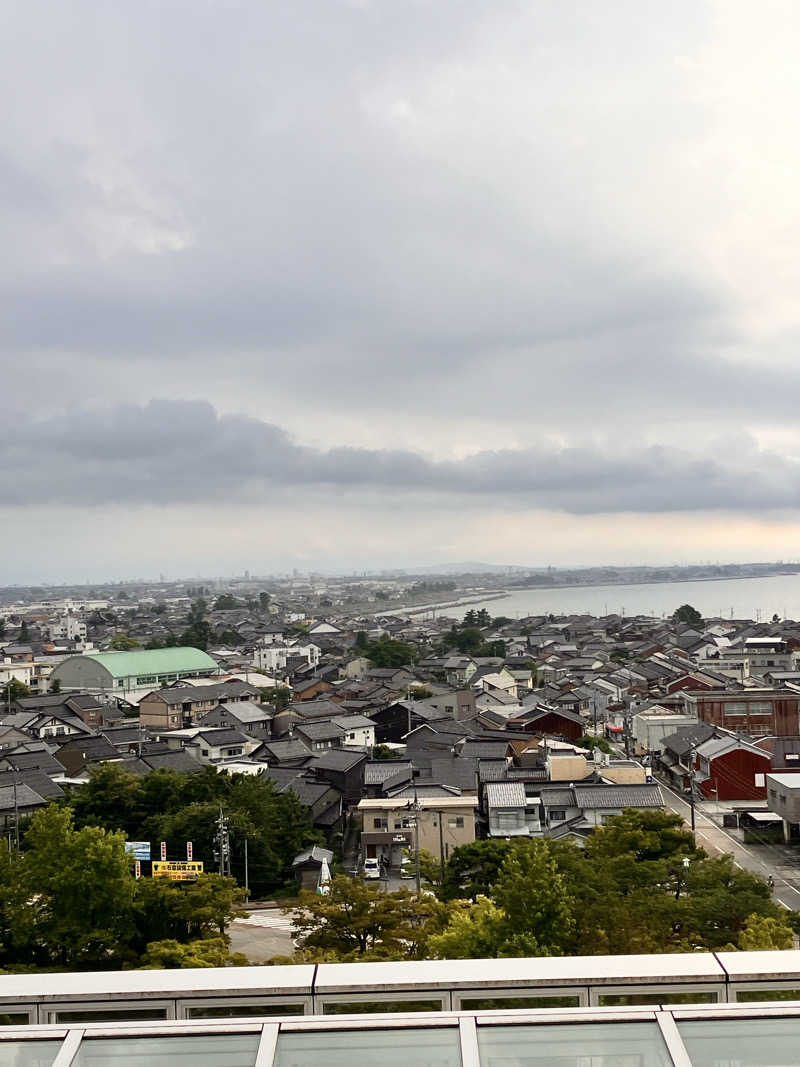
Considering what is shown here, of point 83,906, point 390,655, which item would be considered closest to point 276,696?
point 390,655

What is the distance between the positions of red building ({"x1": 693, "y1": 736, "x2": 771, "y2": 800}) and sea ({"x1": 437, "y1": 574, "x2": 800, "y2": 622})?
42.6m

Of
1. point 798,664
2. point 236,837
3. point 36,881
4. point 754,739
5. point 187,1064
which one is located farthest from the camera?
point 798,664

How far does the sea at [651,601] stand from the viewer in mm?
64688

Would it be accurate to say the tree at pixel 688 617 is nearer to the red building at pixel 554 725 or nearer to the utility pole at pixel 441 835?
the red building at pixel 554 725

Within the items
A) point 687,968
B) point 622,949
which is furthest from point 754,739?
point 687,968

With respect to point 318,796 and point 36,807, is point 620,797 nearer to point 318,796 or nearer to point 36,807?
point 318,796

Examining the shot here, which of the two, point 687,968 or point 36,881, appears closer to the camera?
point 687,968

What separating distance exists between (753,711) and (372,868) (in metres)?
10.4

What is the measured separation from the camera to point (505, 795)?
Answer: 38.9ft

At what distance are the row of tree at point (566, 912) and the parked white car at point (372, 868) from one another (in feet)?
8.13

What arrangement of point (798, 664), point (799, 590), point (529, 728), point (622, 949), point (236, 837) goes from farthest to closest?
1. point (799, 590)
2. point (798, 664)
3. point (529, 728)
4. point (236, 837)
5. point (622, 949)

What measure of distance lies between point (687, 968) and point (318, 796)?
452 inches

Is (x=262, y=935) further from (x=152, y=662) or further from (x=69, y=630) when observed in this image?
(x=69, y=630)

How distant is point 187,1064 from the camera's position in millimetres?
1812
